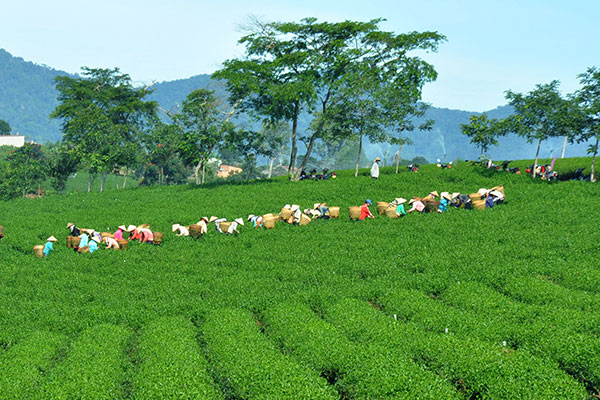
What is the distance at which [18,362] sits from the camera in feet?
39.4

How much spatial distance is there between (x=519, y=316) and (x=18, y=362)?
14273 millimetres

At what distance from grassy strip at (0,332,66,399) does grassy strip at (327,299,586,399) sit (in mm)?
8384

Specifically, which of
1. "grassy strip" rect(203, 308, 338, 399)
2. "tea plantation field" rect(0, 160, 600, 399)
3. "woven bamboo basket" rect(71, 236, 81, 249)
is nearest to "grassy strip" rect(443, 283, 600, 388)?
"tea plantation field" rect(0, 160, 600, 399)

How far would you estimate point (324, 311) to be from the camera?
49.1 ft

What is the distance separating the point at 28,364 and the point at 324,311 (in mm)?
8748

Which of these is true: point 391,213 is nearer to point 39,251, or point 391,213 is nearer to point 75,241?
point 75,241

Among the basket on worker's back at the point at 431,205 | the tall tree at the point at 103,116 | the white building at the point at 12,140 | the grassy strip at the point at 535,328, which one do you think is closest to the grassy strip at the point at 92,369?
the grassy strip at the point at 535,328

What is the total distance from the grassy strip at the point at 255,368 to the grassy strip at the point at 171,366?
458 millimetres

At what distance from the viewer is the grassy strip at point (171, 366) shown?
33.5 ft

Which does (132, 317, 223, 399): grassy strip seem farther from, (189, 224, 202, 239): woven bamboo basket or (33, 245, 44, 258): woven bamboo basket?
(33, 245, 44, 258): woven bamboo basket

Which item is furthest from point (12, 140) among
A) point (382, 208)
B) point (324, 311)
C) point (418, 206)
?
point (324, 311)

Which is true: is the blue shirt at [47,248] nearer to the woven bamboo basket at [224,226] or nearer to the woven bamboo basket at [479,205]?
the woven bamboo basket at [224,226]

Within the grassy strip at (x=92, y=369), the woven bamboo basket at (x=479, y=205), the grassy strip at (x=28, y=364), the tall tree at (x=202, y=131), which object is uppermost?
the tall tree at (x=202, y=131)

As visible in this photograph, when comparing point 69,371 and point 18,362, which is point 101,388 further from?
point 18,362
